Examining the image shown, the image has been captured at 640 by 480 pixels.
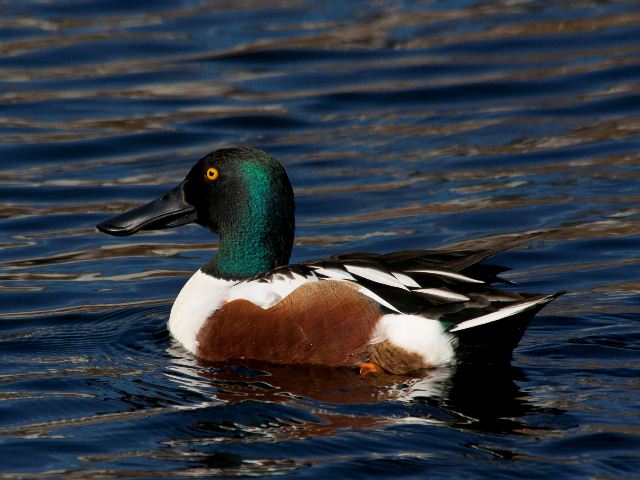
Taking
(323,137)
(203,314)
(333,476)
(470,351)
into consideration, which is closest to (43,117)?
(323,137)

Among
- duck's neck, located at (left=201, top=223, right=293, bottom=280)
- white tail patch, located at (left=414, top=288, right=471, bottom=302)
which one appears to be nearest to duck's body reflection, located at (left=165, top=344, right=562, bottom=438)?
white tail patch, located at (left=414, top=288, right=471, bottom=302)

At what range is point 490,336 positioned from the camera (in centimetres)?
596

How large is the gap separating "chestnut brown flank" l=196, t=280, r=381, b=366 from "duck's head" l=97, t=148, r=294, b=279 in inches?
21.3

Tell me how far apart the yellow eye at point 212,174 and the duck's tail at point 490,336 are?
152cm

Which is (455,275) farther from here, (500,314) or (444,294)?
(500,314)

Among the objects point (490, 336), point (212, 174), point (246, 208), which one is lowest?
point (490, 336)

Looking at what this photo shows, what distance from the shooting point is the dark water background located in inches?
206

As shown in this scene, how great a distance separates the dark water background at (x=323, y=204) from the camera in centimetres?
522

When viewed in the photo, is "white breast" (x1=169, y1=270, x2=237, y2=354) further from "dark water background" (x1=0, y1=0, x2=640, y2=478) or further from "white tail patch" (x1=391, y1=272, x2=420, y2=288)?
"white tail patch" (x1=391, y1=272, x2=420, y2=288)

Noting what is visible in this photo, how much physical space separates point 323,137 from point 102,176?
1.75 meters

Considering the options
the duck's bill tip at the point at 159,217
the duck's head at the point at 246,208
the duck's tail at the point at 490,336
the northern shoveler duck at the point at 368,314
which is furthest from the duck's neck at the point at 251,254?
the duck's tail at the point at 490,336

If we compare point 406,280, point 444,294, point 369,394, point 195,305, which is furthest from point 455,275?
point 195,305

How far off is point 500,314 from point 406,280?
1.57 ft

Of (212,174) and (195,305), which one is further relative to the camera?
(212,174)
